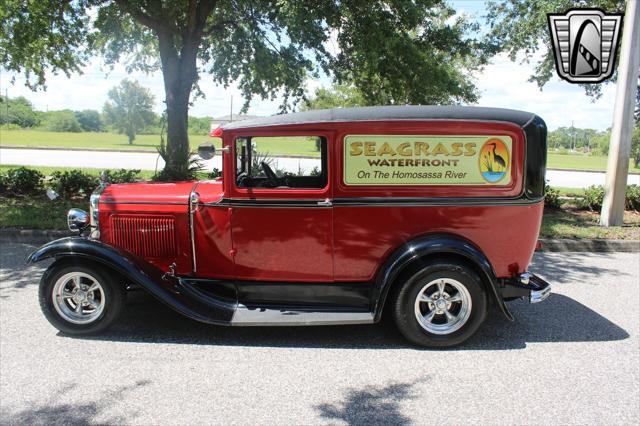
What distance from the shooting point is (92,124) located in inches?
3435

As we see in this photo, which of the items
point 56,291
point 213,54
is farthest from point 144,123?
point 56,291

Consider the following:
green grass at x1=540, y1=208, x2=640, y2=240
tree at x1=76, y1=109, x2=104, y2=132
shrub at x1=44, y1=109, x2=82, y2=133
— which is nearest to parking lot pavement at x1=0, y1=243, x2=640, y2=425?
green grass at x1=540, y1=208, x2=640, y2=240

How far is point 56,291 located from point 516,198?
3963mm

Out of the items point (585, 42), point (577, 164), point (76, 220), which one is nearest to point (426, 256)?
point (76, 220)

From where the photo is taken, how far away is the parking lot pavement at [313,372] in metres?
2.93

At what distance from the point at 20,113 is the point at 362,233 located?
99210 mm

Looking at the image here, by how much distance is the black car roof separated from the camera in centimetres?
384

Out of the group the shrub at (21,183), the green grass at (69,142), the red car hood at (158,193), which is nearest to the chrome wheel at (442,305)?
the red car hood at (158,193)

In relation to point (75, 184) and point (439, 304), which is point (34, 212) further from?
point (439, 304)

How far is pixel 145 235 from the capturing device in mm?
4258

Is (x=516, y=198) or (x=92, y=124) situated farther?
(x=92, y=124)

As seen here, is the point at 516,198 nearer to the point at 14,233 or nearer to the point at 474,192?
the point at 474,192

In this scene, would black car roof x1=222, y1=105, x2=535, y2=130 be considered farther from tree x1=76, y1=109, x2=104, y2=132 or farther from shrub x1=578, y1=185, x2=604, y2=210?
tree x1=76, y1=109, x2=104, y2=132

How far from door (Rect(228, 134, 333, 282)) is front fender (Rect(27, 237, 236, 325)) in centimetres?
42
